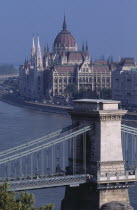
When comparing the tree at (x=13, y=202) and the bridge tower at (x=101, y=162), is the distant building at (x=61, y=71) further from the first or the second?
the tree at (x=13, y=202)

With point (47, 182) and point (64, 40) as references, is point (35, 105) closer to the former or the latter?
point (64, 40)

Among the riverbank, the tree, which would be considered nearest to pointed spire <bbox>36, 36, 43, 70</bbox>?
the riverbank

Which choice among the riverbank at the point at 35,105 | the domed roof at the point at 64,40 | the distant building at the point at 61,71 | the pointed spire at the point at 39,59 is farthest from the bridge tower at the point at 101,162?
the domed roof at the point at 64,40

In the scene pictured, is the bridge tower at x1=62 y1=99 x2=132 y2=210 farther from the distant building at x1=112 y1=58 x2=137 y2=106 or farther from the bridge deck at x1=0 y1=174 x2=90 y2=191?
the distant building at x1=112 y1=58 x2=137 y2=106

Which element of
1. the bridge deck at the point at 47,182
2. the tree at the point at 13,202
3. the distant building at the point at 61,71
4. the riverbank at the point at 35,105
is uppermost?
the distant building at the point at 61,71

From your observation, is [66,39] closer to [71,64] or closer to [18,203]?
[71,64]

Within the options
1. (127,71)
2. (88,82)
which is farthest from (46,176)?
(88,82)
